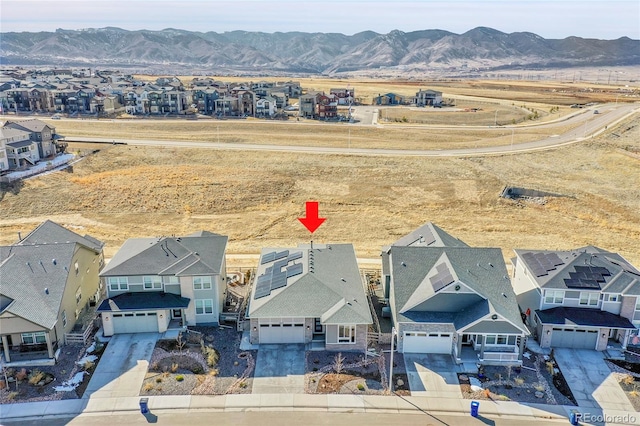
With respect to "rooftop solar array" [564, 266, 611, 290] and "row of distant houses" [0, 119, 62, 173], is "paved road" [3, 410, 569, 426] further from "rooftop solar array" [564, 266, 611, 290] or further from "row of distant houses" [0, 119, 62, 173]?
"row of distant houses" [0, 119, 62, 173]

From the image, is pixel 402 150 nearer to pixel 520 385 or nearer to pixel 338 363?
pixel 520 385

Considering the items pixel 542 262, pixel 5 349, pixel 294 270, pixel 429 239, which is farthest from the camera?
pixel 429 239

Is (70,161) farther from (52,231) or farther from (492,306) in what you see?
(492,306)

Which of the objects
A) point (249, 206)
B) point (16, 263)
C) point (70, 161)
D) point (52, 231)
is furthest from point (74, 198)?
point (16, 263)

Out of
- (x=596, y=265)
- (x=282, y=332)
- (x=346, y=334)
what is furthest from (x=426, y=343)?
(x=596, y=265)

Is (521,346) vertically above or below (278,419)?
above

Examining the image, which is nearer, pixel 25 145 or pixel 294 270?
pixel 294 270

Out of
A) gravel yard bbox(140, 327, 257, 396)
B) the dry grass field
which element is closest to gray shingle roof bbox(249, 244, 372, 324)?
gravel yard bbox(140, 327, 257, 396)
